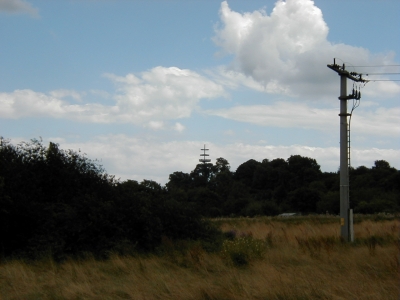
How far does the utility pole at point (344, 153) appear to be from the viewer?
20.1 metres

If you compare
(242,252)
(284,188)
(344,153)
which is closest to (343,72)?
(344,153)

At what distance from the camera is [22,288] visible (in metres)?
12.0

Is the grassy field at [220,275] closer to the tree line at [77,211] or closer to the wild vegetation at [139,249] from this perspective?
the wild vegetation at [139,249]

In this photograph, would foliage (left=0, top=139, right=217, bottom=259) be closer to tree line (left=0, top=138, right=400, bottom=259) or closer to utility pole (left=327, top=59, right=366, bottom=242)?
tree line (left=0, top=138, right=400, bottom=259)

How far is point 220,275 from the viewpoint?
11.9 metres

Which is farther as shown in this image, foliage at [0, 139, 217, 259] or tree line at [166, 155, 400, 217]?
tree line at [166, 155, 400, 217]

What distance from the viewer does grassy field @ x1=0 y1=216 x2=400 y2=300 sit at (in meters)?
9.34

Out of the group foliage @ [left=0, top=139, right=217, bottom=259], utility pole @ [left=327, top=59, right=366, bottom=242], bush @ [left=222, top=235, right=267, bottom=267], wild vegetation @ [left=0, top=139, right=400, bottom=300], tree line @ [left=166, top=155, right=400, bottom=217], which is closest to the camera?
wild vegetation @ [left=0, top=139, right=400, bottom=300]

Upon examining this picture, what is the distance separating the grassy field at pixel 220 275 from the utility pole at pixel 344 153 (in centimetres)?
289

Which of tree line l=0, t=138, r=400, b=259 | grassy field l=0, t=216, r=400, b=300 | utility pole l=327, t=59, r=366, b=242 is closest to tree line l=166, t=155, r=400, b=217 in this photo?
utility pole l=327, t=59, r=366, b=242

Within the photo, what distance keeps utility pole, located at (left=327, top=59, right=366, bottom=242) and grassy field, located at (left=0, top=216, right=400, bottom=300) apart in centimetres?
289

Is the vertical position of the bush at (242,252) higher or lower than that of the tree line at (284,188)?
lower

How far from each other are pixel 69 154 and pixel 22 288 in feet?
29.9

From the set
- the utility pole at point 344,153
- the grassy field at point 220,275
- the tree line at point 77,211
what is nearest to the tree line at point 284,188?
the utility pole at point 344,153
